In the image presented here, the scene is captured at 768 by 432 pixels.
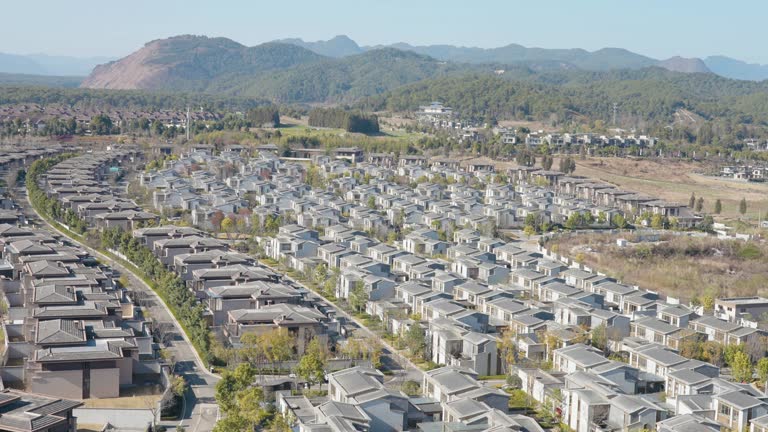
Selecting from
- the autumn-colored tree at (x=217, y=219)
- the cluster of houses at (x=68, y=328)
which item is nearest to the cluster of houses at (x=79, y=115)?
the autumn-colored tree at (x=217, y=219)

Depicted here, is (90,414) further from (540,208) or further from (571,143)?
(571,143)

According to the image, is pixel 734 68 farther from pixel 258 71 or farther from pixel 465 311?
pixel 465 311

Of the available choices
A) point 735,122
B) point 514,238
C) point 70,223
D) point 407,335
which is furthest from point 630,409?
point 735,122

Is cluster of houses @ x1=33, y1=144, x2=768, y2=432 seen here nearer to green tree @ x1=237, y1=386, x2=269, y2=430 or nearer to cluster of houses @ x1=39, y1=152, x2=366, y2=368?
cluster of houses @ x1=39, y1=152, x2=366, y2=368

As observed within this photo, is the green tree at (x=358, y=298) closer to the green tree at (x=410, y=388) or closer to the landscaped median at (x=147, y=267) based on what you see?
the landscaped median at (x=147, y=267)

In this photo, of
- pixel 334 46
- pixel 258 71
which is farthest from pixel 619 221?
pixel 334 46
